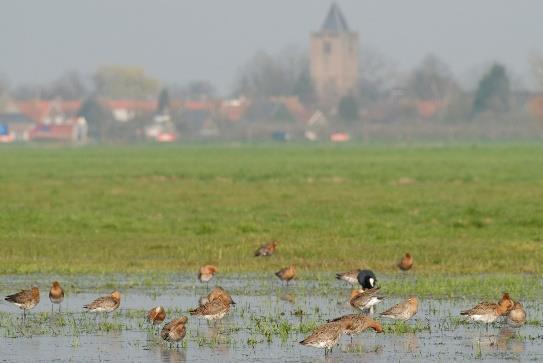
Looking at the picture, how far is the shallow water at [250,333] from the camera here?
15.3m

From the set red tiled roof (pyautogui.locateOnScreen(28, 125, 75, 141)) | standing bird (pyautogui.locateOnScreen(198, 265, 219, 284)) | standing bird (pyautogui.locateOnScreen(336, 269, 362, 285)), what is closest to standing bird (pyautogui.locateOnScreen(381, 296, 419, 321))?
standing bird (pyautogui.locateOnScreen(336, 269, 362, 285))

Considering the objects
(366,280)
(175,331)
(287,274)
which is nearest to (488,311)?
(366,280)

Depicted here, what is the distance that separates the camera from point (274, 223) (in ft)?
109

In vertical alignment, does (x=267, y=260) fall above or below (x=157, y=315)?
below

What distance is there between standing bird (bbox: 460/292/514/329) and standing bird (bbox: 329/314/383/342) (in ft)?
4.23

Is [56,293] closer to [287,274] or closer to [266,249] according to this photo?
[287,274]

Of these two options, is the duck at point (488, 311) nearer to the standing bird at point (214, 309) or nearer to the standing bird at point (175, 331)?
the standing bird at point (214, 309)

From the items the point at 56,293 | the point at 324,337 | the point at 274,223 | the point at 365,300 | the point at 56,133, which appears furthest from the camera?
the point at 56,133

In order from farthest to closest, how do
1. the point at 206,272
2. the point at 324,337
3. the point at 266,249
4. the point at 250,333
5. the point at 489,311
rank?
the point at 266,249 < the point at 206,272 < the point at 250,333 < the point at 489,311 < the point at 324,337

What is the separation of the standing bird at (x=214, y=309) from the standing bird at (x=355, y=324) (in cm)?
185

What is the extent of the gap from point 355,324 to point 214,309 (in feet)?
7.16

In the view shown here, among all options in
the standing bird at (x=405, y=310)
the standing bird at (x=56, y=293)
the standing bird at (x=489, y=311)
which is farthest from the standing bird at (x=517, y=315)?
the standing bird at (x=56, y=293)

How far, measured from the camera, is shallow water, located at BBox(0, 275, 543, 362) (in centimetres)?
1534

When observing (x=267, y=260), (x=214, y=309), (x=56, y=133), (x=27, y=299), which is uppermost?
(x=27, y=299)
